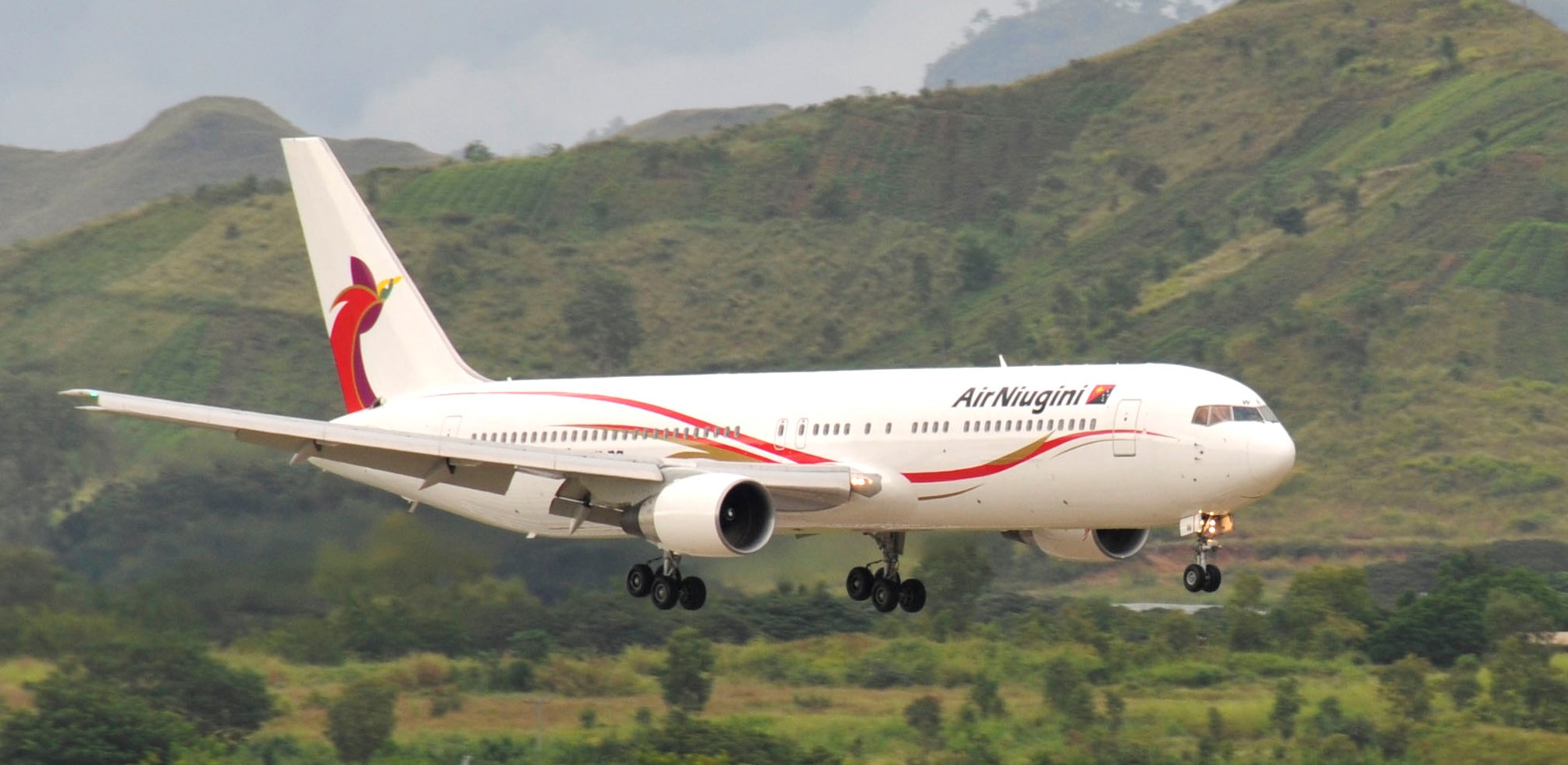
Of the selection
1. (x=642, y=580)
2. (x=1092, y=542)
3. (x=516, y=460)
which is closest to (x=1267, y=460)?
(x=1092, y=542)

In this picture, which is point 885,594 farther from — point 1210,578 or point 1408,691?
point 1408,691

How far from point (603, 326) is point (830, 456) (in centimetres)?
8332

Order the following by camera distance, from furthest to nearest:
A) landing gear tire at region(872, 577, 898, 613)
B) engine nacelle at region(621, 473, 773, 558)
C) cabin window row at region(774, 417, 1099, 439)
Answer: landing gear tire at region(872, 577, 898, 613), engine nacelle at region(621, 473, 773, 558), cabin window row at region(774, 417, 1099, 439)

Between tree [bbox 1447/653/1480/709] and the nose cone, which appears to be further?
tree [bbox 1447/653/1480/709]

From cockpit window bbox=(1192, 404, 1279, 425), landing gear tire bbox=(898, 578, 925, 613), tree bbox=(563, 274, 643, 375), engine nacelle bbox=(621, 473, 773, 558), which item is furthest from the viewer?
tree bbox=(563, 274, 643, 375)

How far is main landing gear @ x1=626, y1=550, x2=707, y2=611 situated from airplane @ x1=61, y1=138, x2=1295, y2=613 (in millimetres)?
43

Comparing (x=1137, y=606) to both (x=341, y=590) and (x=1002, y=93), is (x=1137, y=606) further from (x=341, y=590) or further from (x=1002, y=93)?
(x=1002, y=93)

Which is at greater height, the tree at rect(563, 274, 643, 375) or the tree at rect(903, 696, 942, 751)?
the tree at rect(563, 274, 643, 375)

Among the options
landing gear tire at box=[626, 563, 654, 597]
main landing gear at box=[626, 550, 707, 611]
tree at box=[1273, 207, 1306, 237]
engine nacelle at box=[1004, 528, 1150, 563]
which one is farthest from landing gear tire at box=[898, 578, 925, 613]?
tree at box=[1273, 207, 1306, 237]

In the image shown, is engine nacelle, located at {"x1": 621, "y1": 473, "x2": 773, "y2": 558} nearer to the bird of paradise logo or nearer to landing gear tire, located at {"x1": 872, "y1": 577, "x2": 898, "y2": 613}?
landing gear tire, located at {"x1": 872, "y1": 577, "x2": 898, "y2": 613}

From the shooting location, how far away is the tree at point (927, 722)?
7650cm

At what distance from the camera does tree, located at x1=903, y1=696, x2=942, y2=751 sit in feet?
251

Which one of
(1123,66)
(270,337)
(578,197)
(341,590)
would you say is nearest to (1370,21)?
(1123,66)

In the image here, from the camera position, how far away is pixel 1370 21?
6304 inches
